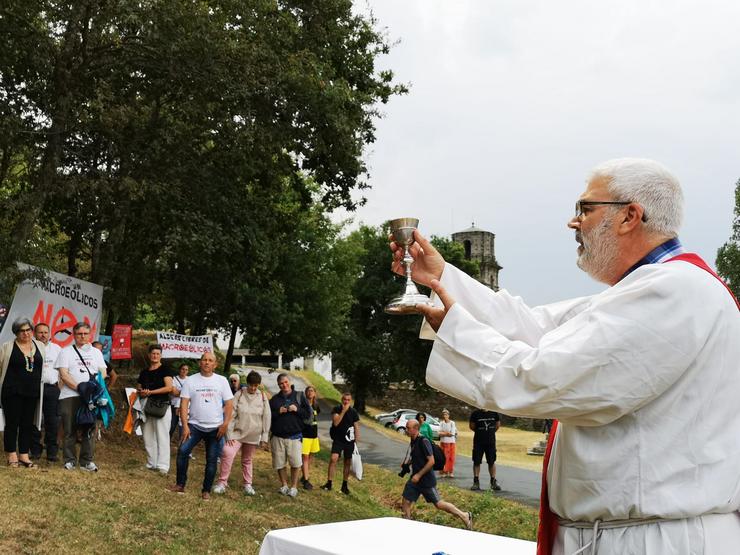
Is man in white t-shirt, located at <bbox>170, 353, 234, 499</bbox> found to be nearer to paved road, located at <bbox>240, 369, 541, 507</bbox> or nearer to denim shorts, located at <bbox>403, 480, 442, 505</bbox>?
denim shorts, located at <bbox>403, 480, 442, 505</bbox>

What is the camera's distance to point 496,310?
2.60 meters

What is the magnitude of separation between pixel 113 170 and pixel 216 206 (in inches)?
85.1

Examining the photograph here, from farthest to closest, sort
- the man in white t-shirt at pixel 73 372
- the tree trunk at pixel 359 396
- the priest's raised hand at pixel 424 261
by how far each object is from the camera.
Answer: the tree trunk at pixel 359 396
the man in white t-shirt at pixel 73 372
the priest's raised hand at pixel 424 261

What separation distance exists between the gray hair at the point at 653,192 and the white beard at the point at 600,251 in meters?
0.10

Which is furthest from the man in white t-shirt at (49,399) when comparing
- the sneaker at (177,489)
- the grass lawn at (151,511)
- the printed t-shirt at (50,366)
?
the sneaker at (177,489)

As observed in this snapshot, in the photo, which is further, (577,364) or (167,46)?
(167,46)

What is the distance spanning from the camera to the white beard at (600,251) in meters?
2.15

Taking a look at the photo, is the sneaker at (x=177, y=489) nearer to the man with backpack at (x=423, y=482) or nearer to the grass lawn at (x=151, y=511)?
the grass lawn at (x=151, y=511)

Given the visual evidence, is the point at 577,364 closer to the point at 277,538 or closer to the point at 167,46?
the point at 277,538

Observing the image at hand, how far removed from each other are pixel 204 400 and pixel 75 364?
1.94m

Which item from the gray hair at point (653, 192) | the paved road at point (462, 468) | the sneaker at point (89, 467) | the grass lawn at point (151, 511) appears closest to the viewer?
the gray hair at point (653, 192)

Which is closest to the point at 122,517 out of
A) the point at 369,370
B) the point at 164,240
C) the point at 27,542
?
the point at 27,542

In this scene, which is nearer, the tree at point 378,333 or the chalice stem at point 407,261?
the chalice stem at point 407,261

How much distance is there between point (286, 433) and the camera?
13.4 meters
